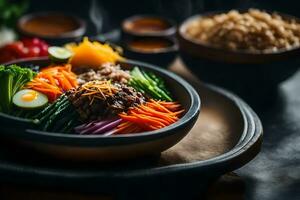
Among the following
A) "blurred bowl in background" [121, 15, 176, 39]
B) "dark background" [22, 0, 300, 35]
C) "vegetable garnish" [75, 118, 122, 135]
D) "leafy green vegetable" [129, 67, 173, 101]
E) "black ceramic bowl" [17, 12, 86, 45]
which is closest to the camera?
"vegetable garnish" [75, 118, 122, 135]

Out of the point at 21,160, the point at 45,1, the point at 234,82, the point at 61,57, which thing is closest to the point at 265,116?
the point at 234,82

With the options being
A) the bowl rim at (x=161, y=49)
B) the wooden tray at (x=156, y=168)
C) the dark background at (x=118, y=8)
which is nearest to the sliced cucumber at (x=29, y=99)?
the wooden tray at (x=156, y=168)

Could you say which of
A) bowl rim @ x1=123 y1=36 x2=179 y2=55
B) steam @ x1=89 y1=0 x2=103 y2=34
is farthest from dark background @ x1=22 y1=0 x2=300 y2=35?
bowl rim @ x1=123 y1=36 x2=179 y2=55

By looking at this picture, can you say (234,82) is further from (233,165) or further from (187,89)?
(233,165)

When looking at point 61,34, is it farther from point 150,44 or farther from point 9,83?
point 9,83

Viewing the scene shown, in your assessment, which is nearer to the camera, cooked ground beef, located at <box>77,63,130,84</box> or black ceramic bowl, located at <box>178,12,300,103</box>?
cooked ground beef, located at <box>77,63,130,84</box>

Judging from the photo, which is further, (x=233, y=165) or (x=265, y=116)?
(x=265, y=116)

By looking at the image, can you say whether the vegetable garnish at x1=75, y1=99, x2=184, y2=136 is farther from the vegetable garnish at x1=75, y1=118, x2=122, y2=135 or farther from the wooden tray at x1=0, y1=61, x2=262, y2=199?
the wooden tray at x1=0, y1=61, x2=262, y2=199
